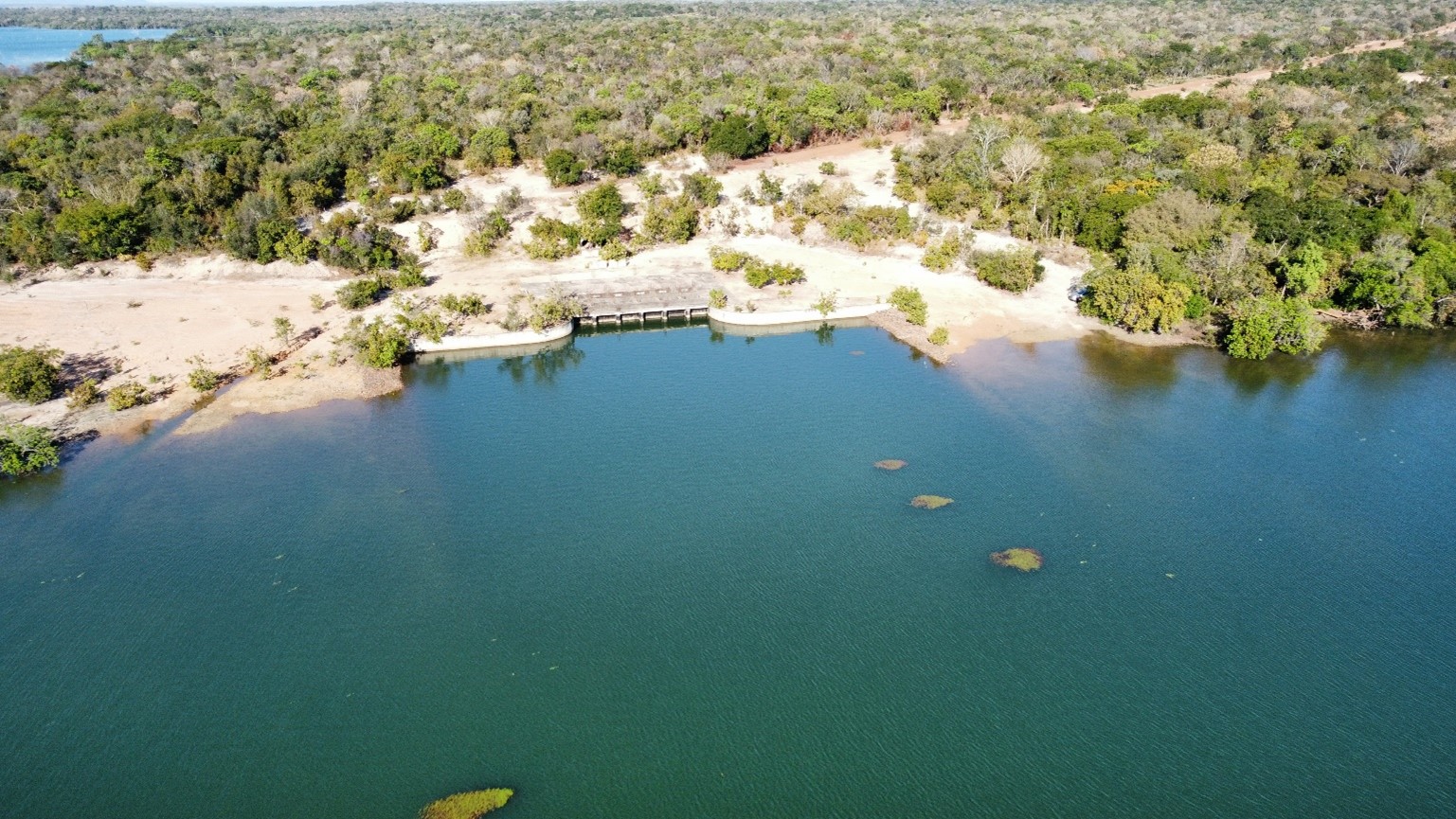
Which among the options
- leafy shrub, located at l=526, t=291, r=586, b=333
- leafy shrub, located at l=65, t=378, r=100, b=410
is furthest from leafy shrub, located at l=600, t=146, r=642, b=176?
leafy shrub, located at l=65, t=378, r=100, b=410

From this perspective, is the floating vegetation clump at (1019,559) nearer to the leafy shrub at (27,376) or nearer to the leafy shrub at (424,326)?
the leafy shrub at (424,326)

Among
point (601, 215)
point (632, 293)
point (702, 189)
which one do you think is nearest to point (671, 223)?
point (601, 215)

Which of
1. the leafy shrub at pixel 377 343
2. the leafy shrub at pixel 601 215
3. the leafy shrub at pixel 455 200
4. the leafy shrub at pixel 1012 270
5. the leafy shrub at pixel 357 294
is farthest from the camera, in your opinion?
the leafy shrub at pixel 455 200

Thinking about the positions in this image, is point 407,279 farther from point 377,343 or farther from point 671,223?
point 671,223

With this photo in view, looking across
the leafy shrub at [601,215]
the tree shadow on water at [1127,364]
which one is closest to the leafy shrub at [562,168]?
the leafy shrub at [601,215]

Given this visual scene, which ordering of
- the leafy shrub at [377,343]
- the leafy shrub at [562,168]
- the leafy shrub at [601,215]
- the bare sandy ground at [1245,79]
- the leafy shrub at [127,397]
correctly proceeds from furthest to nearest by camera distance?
the bare sandy ground at [1245,79]
the leafy shrub at [562,168]
the leafy shrub at [601,215]
the leafy shrub at [377,343]
the leafy shrub at [127,397]

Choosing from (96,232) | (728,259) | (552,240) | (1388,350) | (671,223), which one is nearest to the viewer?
(1388,350)
